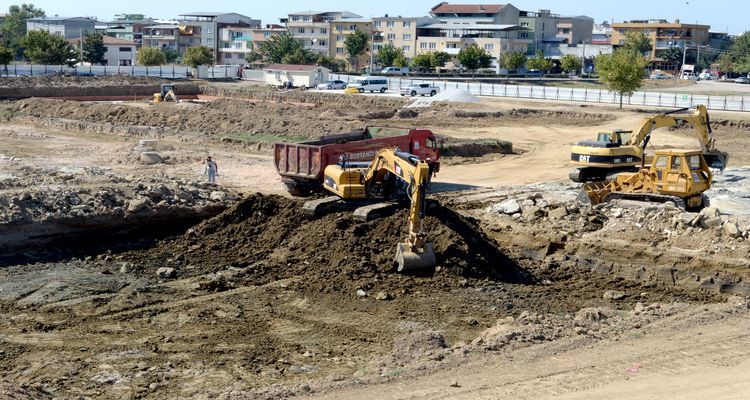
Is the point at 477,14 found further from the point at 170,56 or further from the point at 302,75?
the point at 302,75

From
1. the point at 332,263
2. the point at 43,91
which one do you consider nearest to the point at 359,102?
the point at 43,91

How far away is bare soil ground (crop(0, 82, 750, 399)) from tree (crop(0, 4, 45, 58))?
85397 millimetres

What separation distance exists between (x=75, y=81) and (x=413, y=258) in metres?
53.7

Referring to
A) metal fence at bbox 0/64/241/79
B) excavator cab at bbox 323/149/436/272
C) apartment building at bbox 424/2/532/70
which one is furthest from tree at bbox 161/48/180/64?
excavator cab at bbox 323/149/436/272

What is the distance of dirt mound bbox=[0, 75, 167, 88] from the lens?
63406 mm

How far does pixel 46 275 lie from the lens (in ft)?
62.6

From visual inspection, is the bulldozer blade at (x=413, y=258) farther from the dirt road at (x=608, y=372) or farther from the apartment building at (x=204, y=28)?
the apartment building at (x=204, y=28)

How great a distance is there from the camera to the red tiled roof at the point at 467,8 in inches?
4498

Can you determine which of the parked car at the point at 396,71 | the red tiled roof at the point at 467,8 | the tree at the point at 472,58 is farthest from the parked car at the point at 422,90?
the red tiled roof at the point at 467,8

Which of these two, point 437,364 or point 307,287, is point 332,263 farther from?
point 437,364

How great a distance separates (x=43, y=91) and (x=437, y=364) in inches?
1942

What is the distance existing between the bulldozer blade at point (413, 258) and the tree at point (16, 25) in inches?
3505

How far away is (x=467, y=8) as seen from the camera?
11706 centimetres

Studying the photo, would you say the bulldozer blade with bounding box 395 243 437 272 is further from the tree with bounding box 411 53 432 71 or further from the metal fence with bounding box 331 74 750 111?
the tree with bounding box 411 53 432 71
